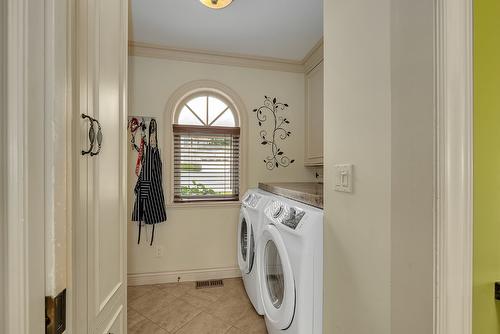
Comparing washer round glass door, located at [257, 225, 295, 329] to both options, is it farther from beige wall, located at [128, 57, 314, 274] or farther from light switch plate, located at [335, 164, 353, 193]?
beige wall, located at [128, 57, 314, 274]

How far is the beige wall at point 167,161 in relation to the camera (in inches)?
94.3

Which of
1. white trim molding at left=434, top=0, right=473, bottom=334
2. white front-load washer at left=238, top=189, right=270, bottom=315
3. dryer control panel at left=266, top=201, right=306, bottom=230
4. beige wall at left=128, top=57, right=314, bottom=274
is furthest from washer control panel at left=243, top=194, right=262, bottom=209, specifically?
white trim molding at left=434, top=0, right=473, bottom=334

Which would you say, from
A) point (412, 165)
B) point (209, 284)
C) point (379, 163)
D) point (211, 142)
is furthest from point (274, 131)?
point (412, 165)

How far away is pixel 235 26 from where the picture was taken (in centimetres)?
207

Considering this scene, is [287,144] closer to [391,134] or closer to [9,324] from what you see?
[391,134]

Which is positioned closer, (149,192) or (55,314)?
(55,314)

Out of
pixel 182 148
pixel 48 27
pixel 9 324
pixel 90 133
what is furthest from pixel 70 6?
pixel 182 148

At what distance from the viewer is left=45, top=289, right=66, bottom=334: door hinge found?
44 centimetres

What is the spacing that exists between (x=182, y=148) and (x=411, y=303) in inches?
90.1

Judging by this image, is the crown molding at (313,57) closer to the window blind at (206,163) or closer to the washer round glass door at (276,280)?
the window blind at (206,163)

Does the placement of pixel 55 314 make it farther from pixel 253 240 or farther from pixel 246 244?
pixel 246 244

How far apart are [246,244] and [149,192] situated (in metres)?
1.07

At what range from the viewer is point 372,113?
31.1 inches

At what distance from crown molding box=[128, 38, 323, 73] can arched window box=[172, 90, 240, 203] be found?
359 millimetres
